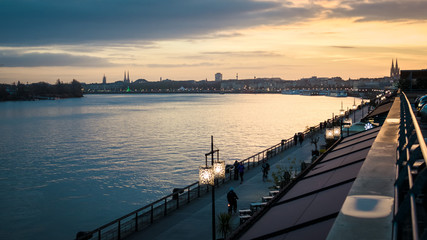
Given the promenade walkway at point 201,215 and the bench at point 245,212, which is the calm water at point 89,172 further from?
the bench at point 245,212

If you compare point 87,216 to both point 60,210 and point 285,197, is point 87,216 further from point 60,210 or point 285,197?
point 285,197

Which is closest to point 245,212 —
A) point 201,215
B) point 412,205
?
point 201,215

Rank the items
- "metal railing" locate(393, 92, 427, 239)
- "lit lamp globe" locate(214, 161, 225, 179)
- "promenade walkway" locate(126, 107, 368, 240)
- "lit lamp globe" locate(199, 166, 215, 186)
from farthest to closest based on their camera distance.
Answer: "lit lamp globe" locate(214, 161, 225, 179), "promenade walkway" locate(126, 107, 368, 240), "lit lamp globe" locate(199, 166, 215, 186), "metal railing" locate(393, 92, 427, 239)

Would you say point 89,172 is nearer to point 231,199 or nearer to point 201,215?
point 201,215

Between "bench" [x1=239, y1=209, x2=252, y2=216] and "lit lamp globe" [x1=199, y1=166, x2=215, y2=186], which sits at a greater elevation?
"lit lamp globe" [x1=199, y1=166, x2=215, y2=186]

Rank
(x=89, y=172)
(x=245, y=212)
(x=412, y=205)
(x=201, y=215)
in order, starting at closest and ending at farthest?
(x=412, y=205), (x=245, y=212), (x=201, y=215), (x=89, y=172)

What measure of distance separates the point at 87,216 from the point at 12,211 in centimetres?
558

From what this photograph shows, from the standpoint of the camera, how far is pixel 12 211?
27312 millimetres

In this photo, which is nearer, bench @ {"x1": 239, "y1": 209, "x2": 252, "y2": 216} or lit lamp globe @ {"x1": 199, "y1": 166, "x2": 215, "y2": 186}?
lit lamp globe @ {"x1": 199, "y1": 166, "x2": 215, "y2": 186}

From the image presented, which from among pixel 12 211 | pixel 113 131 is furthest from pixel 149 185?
pixel 113 131

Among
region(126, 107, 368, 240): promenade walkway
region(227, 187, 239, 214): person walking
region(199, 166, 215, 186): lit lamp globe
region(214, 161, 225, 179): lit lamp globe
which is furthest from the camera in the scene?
region(227, 187, 239, 214): person walking

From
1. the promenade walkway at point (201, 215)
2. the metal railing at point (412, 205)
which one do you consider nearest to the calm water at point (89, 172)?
the promenade walkway at point (201, 215)

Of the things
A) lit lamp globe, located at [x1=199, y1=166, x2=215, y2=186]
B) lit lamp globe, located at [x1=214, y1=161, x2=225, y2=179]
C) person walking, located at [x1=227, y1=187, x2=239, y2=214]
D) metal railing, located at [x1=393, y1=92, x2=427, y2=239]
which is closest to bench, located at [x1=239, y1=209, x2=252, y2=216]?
person walking, located at [x1=227, y1=187, x2=239, y2=214]

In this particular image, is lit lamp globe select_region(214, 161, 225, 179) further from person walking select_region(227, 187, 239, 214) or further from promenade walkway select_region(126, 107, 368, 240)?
promenade walkway select_region(126, 107, 368, 240)
